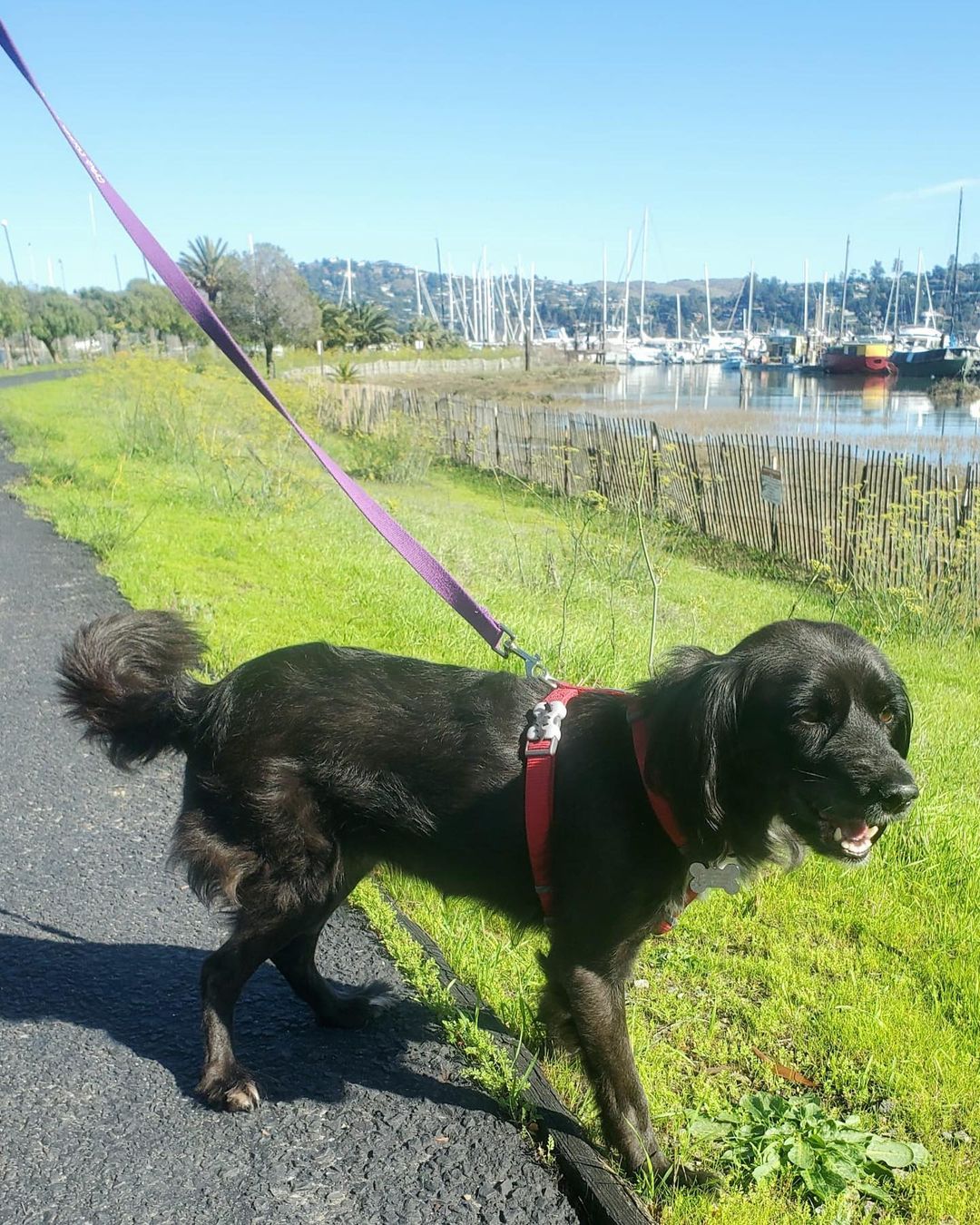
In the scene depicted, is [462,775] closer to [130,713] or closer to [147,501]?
[130,713]

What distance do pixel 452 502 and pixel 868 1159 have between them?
16338mm

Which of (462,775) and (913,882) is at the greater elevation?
(462,775)

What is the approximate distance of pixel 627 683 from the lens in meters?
5.68

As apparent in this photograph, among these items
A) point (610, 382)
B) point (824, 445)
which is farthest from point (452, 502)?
point (610, 382)

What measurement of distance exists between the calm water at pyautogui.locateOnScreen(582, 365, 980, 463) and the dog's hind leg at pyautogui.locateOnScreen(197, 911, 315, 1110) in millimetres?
19941

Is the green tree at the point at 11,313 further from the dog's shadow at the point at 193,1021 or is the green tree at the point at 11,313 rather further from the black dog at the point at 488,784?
the black dog at the point at 488,784

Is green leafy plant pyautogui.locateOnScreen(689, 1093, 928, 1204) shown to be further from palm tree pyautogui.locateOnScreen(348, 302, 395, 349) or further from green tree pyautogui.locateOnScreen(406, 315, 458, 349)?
green tree pyautogui.locateOnScreen(406, 315, 458, 349)

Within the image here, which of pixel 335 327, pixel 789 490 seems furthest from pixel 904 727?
pixel 335 327

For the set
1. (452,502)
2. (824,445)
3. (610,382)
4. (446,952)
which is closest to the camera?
(446,952)

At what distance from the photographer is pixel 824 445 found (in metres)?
16.3

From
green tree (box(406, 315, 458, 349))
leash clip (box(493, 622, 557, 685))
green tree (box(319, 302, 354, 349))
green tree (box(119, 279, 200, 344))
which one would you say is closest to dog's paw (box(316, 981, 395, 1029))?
leash clip (box(493, 622, 557, 685))

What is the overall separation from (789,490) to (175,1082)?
15.1 m

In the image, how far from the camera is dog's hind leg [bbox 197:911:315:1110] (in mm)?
2740

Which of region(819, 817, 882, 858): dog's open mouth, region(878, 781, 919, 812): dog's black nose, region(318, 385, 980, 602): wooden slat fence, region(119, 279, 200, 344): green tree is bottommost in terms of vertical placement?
region(318, 385, 980, 602): wooden slat fence
